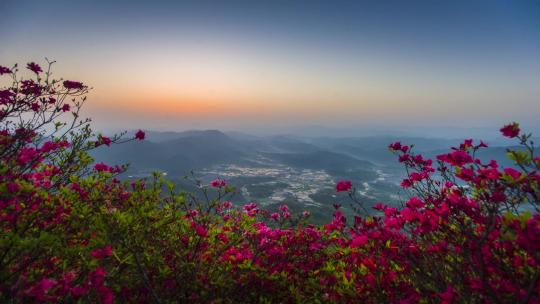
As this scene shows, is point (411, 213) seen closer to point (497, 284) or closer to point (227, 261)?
point (497, 284)

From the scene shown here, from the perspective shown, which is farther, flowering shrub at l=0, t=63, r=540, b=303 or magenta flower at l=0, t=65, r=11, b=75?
magenta flower at l=0, t=65, r=11, b=75

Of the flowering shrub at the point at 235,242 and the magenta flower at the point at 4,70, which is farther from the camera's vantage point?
the magenta flower at the point at 4,70

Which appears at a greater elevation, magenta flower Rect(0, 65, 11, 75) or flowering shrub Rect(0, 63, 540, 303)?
magenta flower Rect(0, 65, 11, 75)

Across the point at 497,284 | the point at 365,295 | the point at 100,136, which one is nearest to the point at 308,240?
the point at 365,295

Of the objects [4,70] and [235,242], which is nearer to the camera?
[235,242]

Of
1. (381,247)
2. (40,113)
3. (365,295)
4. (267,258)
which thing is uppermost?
(40,113)

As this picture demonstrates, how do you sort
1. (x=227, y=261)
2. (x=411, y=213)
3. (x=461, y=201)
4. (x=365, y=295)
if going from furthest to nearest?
(x=227, y=261), (x=365, y=295), (x=461, y=201), (x=411, y=213)

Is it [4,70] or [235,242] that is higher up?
[4,70]

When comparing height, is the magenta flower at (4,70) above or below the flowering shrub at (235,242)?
above
